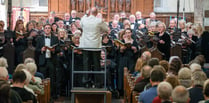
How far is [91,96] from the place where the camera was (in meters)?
9.79

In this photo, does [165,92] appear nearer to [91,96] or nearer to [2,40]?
[91,96]

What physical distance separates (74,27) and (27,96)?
685 centimetres

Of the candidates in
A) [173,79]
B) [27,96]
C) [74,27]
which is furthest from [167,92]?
[74,27]

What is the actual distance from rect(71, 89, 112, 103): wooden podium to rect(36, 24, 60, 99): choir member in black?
157cm

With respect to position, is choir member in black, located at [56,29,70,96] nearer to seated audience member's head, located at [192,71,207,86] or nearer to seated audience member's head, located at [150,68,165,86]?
seated audience member's head, located at [150,68,165,86]

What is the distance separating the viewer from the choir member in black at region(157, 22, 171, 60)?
11797 millimetres

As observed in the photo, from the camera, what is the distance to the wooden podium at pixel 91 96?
9469mm

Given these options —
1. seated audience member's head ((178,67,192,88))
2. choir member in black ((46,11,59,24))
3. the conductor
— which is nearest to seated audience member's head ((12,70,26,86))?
seated audience member's head ((178,67,192,88))

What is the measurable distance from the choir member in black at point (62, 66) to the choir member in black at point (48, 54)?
25 centimetres

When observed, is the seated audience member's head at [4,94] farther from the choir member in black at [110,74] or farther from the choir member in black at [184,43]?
the choir member in black at [184,43]

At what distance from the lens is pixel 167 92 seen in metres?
5.67

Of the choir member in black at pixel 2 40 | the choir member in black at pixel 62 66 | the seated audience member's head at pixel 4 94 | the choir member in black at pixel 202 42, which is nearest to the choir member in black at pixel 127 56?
the choir member in black at pixel 62 66

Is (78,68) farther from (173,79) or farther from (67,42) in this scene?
(173,79)

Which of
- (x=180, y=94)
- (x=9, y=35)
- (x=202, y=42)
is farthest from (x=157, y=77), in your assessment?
(x=9, y=35)
